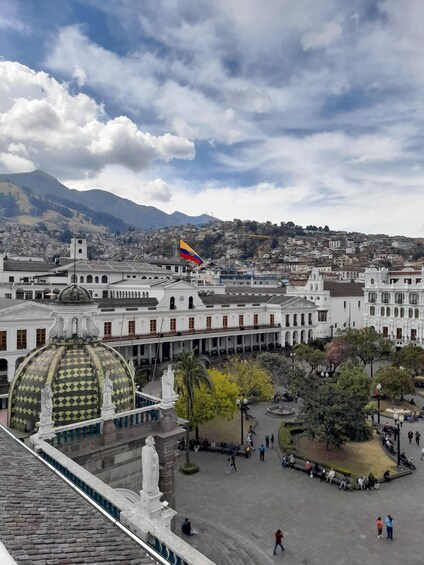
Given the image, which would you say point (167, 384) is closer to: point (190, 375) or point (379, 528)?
point (379, 528)

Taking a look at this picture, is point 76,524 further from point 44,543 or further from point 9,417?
point 9,417

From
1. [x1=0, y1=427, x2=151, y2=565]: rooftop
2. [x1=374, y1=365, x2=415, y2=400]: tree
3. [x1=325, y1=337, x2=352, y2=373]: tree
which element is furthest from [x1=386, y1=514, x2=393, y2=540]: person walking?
[x1=325, y1=337, x2=352, y2=373]: tree

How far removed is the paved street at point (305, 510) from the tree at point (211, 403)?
275 cm

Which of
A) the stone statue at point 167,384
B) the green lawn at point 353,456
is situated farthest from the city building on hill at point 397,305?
the stone statue at point 167,384

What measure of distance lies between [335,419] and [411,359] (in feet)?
82.0

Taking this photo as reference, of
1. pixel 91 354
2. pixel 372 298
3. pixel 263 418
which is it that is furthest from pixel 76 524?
pixel 372 298

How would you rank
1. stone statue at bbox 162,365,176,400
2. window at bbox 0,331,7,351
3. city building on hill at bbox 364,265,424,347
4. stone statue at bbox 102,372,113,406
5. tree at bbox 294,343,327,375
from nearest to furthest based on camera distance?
stone statue at bbox 102,372,113,406 < stone statue at bbox 162,365,176,400 < window at bbox 0,331,7,351 < tree at bbox 294,343,327,375 < city building on hill at bbox 364,265,424,347

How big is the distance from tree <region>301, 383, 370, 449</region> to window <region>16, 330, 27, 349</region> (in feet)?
90.9

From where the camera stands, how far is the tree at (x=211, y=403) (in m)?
29.0

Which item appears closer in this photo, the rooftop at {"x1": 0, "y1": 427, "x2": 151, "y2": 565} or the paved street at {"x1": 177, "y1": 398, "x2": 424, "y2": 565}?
the rooftop at {"x1": 0, "y1": 427, "x2": 151, "y2": 565}

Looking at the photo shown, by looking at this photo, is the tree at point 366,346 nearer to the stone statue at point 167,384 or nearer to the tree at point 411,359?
the tree at point 411,359

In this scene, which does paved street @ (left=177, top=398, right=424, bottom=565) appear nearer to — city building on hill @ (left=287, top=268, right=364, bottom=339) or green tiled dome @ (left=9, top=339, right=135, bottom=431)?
green tiled dome @ (left=9, top=339, right=135, bottom=431)

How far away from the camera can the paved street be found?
18.2 metres

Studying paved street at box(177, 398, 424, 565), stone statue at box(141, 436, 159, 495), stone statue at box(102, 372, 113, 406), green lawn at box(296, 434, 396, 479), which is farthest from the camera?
green lawn at box(296, 434, 396, 479)
